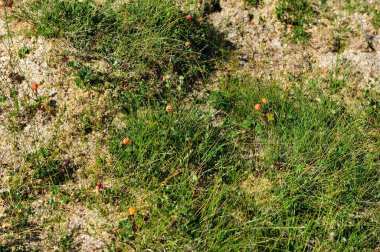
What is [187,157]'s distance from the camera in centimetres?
339

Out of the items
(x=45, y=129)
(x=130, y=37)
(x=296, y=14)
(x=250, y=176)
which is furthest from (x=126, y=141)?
(x=296, y=14)

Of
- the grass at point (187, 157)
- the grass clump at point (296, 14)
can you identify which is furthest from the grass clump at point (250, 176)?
the grass clump at point (296, 14)

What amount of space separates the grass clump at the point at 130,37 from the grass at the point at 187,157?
0.01 metres

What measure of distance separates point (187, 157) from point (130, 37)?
1.38m

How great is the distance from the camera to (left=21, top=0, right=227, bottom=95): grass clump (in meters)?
3.96

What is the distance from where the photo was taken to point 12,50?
388 centimetres

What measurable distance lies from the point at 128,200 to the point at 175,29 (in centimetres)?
178

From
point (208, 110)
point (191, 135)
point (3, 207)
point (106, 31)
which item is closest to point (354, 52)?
point (208, 110)

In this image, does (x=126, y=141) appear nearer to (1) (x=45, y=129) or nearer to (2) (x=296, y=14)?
(1) (x=45, y=129)

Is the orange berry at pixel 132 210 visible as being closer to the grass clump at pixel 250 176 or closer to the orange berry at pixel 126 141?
the grass clump at pixel 250 176

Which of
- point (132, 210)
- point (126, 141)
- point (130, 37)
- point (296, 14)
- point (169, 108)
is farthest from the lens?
point (296, 14)

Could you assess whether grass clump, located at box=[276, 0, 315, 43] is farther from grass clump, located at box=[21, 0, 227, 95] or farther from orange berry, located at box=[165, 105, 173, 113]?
orange berry, located at box=[165, 105, 173, 113]

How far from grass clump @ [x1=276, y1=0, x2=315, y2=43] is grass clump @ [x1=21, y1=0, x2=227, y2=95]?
1.19m

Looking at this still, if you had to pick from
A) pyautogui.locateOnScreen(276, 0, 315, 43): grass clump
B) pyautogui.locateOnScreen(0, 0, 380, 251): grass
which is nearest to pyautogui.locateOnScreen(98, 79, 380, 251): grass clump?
pyautogui.locateOnScreen(0, 0, 380, 251): grass
